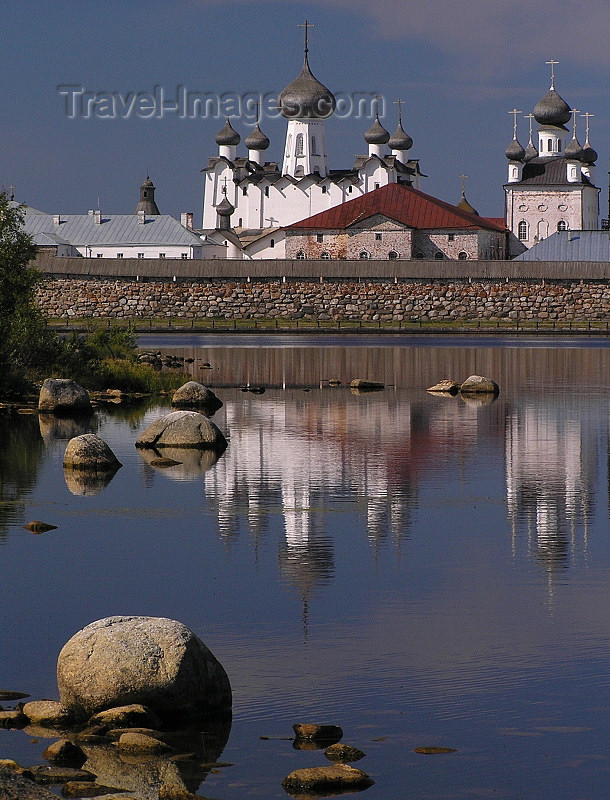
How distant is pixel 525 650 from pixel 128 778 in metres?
2.63

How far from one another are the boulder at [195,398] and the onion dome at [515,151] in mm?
69639

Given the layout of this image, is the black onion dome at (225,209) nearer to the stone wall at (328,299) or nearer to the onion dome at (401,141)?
the onion dome at (401,141)

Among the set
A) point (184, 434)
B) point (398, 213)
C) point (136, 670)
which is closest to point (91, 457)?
point (184, 434)

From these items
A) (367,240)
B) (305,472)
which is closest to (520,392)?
(305,472)

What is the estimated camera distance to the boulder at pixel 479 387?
86.2ft

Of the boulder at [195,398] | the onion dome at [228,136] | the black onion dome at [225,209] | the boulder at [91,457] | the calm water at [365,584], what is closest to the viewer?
the calm water at [365,584]

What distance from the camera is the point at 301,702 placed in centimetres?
712

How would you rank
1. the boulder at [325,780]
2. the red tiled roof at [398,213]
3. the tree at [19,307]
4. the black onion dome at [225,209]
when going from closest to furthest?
the boulder at [325,780]
the tree at [19,307]
the red tiled roof at [398,213]
the black onion dome at [225,209]

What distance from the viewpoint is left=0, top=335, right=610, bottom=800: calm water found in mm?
6594

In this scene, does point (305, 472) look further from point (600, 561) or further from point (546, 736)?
point (546, 736)

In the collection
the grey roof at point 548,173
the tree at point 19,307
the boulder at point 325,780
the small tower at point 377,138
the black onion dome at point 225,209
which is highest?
the small tower at point 377,138

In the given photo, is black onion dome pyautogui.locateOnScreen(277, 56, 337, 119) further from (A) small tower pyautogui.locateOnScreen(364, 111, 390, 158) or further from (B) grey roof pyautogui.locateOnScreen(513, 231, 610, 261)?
(B) grey roof pyautogui.locateOnScreen(513, 231, 610, 261)

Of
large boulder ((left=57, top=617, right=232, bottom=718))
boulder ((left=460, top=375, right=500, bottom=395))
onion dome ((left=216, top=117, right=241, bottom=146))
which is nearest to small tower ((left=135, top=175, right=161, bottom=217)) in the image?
onion dome ((left=216, top=117, right=241, bottom=146))

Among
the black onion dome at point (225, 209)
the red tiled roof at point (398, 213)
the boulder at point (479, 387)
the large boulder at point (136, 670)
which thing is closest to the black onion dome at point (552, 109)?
the red tiled roof at point (398, 213)
